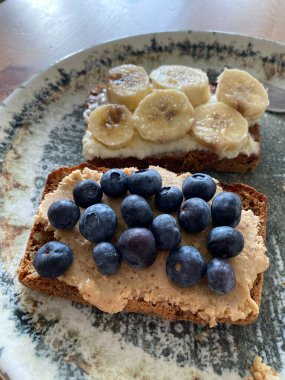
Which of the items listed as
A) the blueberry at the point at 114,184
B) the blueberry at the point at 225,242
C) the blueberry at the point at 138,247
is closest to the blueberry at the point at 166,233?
the blueberry at the point at 138,247

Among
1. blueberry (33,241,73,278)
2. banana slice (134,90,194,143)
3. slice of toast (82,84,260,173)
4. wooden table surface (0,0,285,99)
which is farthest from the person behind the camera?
wooden table surface (0,0,285,99)

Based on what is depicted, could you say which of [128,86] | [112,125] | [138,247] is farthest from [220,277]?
[128,86]

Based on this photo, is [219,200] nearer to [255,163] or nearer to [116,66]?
[255,163]

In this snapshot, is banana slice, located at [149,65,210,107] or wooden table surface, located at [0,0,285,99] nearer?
banana slice, located at [149,65,210,107]

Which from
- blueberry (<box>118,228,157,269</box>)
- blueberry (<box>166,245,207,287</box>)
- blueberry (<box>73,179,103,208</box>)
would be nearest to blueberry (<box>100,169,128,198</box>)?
blueberry (<box>73,179,103,208</box>)

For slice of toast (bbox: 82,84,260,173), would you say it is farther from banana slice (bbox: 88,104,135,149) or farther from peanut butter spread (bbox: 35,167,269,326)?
peanut butter spread (bbox: 35,167,269,326)

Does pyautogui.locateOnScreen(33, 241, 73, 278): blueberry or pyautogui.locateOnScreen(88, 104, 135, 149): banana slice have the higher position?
pyautogui.locateOnScreen(88, 104, 135, 149): banana slice

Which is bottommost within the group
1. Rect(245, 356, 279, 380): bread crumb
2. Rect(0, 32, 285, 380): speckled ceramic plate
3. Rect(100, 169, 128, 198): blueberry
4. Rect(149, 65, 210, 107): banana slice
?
Rect(245, 356, 279, 380): bread crumb
